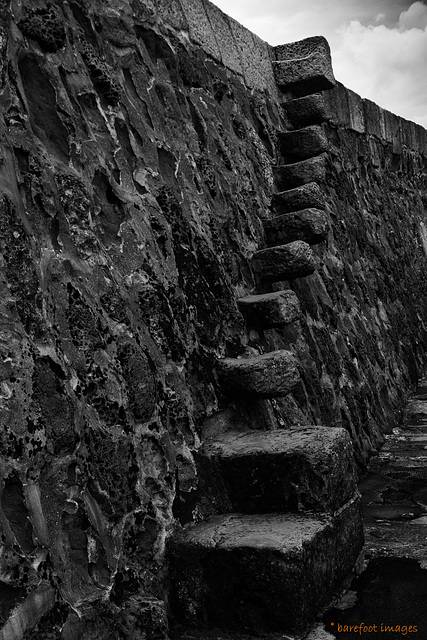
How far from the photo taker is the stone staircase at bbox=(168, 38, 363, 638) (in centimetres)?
247

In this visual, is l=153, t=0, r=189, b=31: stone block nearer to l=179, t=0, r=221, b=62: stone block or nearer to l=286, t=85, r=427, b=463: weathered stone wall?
l=179, t=0, r=221, b=62: stone block

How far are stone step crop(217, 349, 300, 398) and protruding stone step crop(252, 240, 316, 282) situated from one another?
948mm

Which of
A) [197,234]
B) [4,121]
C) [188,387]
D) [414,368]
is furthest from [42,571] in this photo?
[414,368]

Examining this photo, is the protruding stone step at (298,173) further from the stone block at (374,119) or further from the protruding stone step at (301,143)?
the stone block at (374,119)

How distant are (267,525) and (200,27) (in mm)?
2894

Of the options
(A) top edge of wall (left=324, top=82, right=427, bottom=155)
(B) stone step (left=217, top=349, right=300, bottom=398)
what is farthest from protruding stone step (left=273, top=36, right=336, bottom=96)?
(B) stone step (left=217, top=349, right=300, bottom=398)

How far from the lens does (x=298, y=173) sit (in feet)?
17.0

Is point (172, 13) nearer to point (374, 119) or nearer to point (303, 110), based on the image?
point (303, 110)

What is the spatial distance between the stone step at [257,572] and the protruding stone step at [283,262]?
5.70ft

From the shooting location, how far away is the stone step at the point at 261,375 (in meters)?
3.23

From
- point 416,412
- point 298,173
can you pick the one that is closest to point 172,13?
point 298,173

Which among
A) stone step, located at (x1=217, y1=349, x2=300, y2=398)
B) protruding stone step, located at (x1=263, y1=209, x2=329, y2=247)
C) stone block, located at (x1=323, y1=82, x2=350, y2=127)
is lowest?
stone step, located at (x1=217, y1=349, x2=300, y2=398)

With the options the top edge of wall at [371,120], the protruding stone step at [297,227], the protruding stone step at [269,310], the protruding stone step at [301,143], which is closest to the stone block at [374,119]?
the top edge of wall at [371,120]

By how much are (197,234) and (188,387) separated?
2.71 feet
